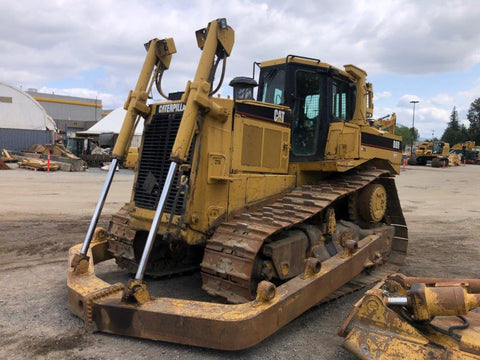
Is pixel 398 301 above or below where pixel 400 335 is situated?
above

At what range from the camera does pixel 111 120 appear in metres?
44.3

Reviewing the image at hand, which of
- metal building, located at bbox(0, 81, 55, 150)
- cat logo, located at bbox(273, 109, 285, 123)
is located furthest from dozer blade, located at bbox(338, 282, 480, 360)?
metal building, located at bbox(0, 81, 55, 150)

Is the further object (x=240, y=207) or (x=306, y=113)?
(x=306, y=113)

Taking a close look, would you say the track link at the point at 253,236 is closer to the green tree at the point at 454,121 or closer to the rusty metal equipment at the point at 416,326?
the rusty metal equipment at the point at 416,326

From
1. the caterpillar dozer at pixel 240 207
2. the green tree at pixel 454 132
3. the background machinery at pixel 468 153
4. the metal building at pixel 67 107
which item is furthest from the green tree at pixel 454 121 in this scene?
the caterpillar dozer at pixel 240 207

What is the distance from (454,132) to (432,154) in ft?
171

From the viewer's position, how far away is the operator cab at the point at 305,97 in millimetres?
6266

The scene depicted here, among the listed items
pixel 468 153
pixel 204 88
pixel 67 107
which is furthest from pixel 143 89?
pixel 67 107

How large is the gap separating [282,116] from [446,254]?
15.4 ft

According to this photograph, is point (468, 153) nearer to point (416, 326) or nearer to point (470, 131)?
point (470, 131)

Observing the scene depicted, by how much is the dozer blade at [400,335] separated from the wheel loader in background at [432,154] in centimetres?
4004

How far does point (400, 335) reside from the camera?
134 inches

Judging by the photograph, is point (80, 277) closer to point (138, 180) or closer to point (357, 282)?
point (138, 180)

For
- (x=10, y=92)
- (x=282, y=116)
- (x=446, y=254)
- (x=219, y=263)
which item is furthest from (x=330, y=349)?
(x=10, y=92)
